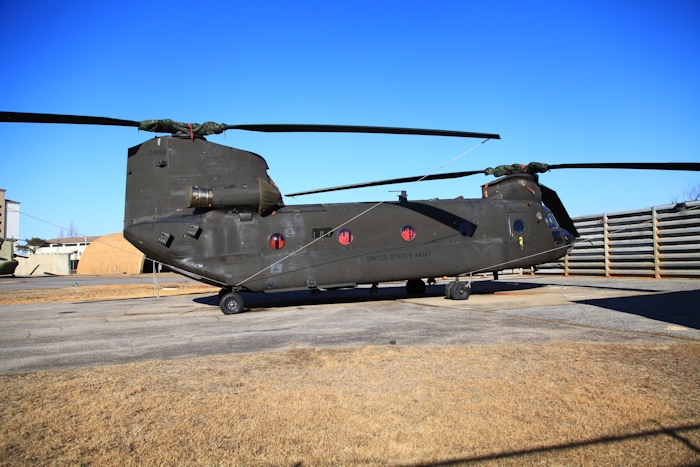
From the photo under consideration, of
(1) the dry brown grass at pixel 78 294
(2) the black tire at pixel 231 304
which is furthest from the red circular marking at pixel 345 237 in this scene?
(1) the dry brown grass at pixel 78 294

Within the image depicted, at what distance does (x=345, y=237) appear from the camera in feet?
45.5

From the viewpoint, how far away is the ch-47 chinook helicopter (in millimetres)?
12758

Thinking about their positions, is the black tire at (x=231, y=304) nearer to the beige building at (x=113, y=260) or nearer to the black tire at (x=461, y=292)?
the black tire at (x=461, y=292)

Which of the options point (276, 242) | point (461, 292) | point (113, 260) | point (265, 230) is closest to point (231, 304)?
point (276, 242)

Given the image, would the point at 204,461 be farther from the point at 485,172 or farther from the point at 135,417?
the point at 485,172

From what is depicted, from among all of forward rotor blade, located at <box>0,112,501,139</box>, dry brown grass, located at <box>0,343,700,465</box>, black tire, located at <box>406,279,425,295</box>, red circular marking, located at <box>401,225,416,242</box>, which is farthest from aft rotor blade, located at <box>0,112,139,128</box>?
black tire, located at <box>406,279,425,295</box>

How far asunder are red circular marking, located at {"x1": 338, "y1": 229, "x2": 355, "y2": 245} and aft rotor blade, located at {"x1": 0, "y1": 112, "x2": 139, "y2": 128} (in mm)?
6243

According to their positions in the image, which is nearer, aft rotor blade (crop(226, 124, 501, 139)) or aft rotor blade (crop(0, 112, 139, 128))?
aft rotor blade (crop(0, 112, 139, 128))

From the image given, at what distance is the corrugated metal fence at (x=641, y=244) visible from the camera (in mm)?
18578

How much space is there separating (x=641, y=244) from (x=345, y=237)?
14.3 meters

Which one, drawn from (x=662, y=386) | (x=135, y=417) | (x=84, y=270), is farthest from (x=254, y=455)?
(x=84, y=270)

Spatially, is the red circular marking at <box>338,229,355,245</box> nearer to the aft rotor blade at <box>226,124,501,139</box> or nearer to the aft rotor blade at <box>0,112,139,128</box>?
A: the aft rotor blade at <box>226,124,501,139</box>

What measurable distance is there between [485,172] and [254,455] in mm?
13481

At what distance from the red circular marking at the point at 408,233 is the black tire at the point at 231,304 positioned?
16.7 ft
